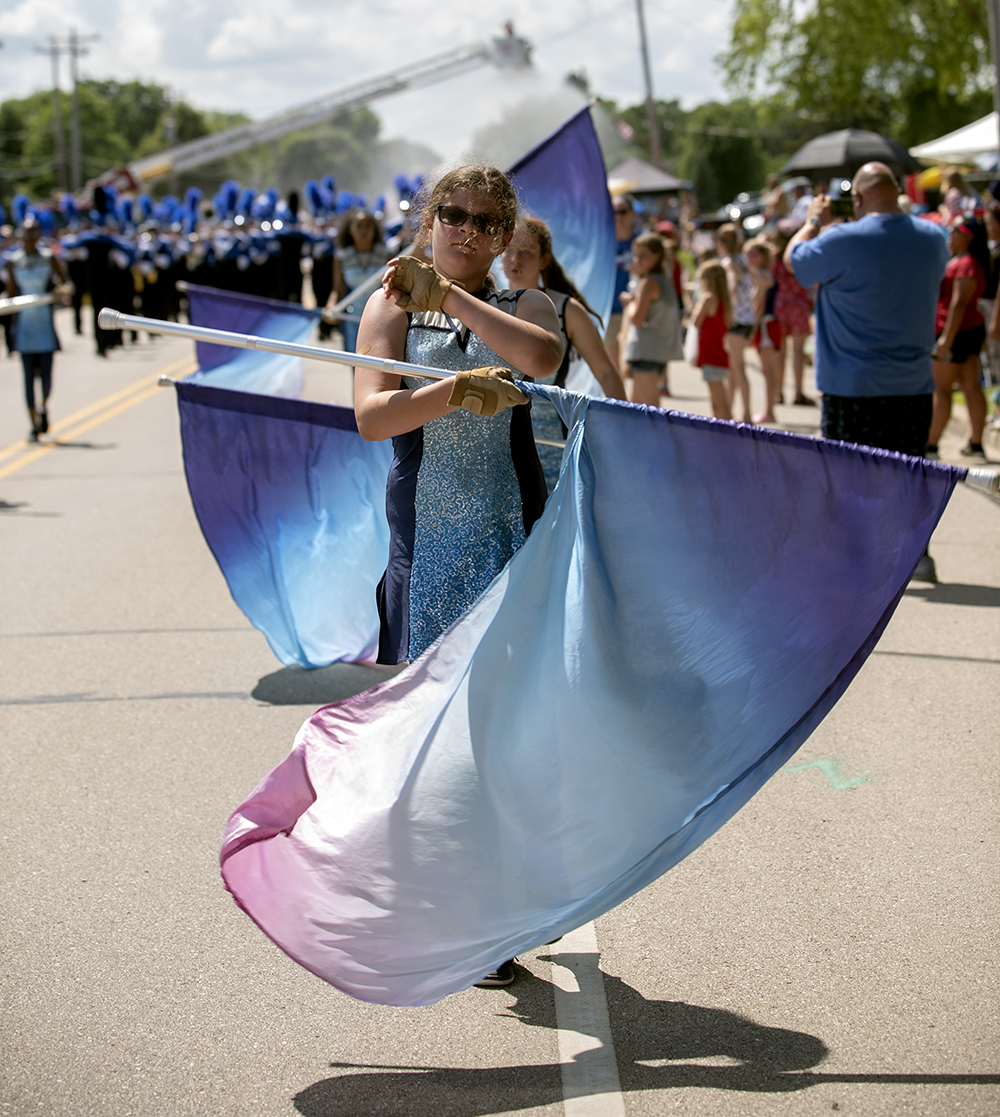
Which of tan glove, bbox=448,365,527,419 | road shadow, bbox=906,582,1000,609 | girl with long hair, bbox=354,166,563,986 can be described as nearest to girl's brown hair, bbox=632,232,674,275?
road shadow, bbox=906,582,1000,609

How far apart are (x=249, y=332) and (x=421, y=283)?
5.55 m

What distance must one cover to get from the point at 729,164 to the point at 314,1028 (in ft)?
321

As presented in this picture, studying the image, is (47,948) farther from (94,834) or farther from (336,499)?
(336,499)

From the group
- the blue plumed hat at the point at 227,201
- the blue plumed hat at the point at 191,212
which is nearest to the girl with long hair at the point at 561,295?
the blue plumed hat at the point at 227,201

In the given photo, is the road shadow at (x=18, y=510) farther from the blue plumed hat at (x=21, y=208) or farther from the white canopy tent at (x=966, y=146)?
the white canopy tent at (x=966, y=146)

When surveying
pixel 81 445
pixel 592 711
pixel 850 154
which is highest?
pixel 850 154

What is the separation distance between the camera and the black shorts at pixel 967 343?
9.94 metres

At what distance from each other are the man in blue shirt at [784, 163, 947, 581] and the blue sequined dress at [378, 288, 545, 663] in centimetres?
380

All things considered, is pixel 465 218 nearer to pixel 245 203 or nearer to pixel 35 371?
pixel 35 371

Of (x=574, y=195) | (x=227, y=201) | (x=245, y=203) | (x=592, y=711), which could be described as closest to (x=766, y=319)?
(x=574, y=195)

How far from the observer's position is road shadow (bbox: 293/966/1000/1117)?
2754mm

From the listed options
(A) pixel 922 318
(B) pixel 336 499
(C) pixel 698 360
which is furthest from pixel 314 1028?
(C) pixel 698 360

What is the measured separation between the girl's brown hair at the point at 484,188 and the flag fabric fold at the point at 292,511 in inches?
83.4

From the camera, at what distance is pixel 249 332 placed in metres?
8.21
